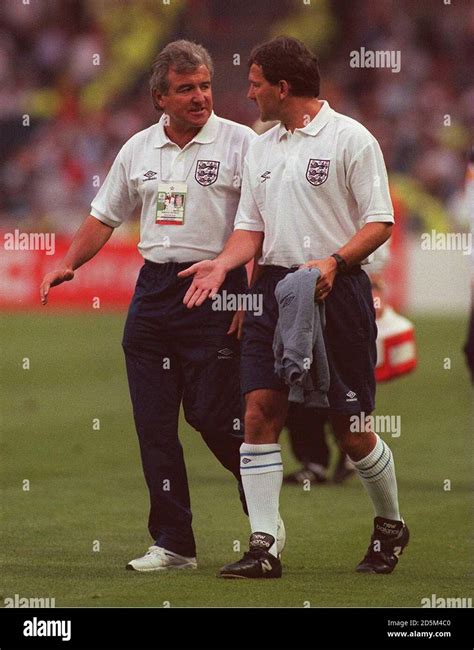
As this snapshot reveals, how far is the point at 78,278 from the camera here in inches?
977

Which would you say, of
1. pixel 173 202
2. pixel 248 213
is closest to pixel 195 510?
pixel 173 202

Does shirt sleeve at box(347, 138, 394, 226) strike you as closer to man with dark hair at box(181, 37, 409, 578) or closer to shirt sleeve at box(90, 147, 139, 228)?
man with dark hair at box(181, 37, 409, 578)

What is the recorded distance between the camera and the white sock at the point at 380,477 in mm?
7637

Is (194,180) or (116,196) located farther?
(116,196)

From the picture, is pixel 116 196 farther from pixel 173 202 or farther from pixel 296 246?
pixel 296 246

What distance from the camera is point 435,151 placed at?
91.8 feet

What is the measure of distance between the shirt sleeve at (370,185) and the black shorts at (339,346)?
1.09 feet

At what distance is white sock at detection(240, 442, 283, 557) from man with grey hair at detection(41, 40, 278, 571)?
0.39 meters

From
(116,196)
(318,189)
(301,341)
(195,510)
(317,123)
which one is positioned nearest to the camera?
(301,341)

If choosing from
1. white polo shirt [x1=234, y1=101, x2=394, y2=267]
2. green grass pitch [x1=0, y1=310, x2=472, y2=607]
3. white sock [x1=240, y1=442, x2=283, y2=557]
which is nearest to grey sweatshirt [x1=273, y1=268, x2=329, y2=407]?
white polo shirt [x1=234, y1=101, x2=394, y2=267]

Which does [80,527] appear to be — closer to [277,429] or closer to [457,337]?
[277,429]

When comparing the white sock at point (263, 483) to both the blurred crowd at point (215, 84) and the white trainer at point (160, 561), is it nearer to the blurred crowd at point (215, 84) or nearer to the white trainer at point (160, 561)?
the white trainer at point (160, 561)

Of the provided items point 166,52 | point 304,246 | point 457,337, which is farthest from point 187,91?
point 457,337

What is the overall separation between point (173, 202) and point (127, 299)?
16832 millimetres
